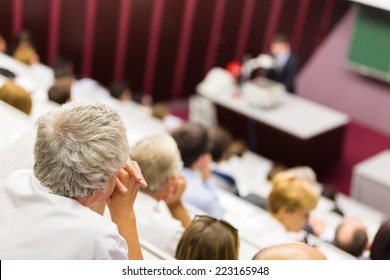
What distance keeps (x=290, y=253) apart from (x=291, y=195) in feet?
4.20

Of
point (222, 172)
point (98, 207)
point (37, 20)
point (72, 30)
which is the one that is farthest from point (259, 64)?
point (98, 207)

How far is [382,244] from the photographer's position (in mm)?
2588

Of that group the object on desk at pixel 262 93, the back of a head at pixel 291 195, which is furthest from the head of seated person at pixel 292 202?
the object on desk at pixel 262 93

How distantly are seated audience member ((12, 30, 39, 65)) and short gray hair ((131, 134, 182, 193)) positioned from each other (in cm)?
283

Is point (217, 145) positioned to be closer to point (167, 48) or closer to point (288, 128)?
point (288, 128)

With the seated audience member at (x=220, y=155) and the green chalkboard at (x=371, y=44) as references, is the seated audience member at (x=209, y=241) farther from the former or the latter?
the green chalkboard at (x=371, y=44)

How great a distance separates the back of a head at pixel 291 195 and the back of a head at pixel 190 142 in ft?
1.27

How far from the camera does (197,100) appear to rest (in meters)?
6.31

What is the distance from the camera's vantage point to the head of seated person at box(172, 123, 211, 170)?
10.1 feet

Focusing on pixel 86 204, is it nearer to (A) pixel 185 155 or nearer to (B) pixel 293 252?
(B) pixel 293 252

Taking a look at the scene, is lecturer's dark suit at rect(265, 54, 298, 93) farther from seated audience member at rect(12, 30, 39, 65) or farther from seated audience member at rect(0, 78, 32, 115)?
seated audience member at rect(0, 78, 32, 115)

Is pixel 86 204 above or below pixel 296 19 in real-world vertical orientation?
above
